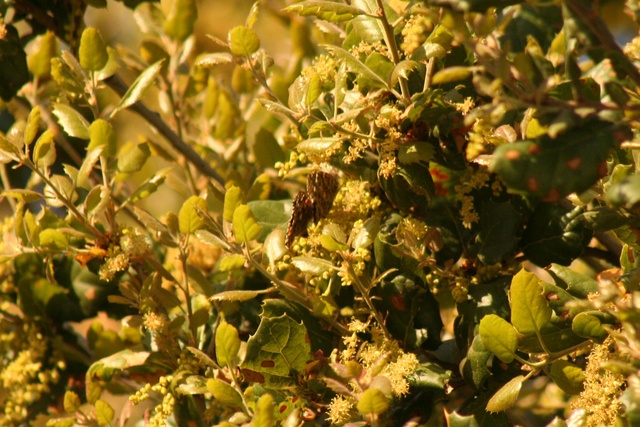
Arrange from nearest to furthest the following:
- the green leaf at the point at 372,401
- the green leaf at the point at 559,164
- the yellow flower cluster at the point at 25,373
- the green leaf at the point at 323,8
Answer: the green leaf at the point at 559,164 → the green leaf at the point at 372,401 → the green leaf at the point at 323,8 → the yellow flower cluster at the point at 25,373

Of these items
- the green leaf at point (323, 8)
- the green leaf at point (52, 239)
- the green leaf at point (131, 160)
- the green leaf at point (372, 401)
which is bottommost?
the green leaf at point (372, 401)

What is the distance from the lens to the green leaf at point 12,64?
1.29 meters

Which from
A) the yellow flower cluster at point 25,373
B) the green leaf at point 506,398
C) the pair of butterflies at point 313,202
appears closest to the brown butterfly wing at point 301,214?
the pair of butterflies at point 313,202

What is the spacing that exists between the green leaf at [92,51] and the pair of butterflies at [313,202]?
1.33 ft

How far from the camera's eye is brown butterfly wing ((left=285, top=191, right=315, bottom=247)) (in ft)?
3.27

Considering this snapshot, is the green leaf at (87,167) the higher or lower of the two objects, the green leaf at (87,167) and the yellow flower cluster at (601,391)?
the higher

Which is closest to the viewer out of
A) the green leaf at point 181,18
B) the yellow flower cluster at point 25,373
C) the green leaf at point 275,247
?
the green leaf at point 275,247

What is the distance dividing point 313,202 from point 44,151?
400 millimetres

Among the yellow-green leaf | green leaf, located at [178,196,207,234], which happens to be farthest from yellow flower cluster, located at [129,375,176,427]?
the yellow-green leaf

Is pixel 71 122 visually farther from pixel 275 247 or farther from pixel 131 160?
pixel 275 247

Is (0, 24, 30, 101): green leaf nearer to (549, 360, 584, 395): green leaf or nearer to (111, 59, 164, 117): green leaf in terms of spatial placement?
(111, 59, 164, 117): green leaf

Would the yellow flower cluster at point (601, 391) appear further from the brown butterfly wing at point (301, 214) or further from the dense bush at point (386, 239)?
the brown butterfly wing at point (301, 214)

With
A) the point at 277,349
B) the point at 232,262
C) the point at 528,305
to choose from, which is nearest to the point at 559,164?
the point at 528,305

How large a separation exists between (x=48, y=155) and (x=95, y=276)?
1.00 feet
